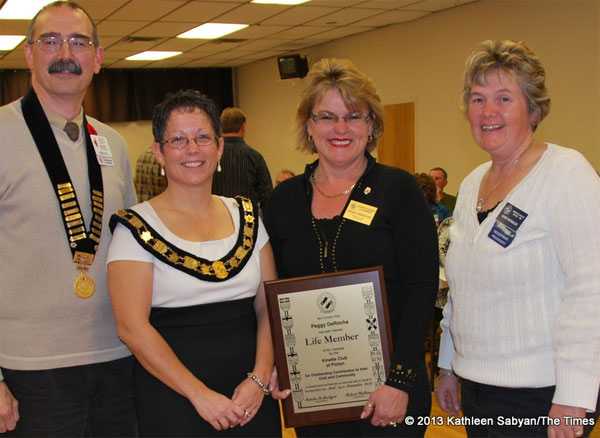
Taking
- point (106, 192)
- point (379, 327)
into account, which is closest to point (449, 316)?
point (379, 327)

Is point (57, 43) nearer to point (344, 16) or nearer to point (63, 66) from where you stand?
point (63, 66)

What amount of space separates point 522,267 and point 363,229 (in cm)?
52

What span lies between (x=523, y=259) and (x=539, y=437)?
1.62 feet

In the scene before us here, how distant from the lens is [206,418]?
186 centimetres

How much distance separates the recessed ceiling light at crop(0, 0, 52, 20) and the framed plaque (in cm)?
575

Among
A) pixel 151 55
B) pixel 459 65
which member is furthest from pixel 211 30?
pixel 459 65

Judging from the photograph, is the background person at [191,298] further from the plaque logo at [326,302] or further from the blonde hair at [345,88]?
the blonde hair at [345,88]

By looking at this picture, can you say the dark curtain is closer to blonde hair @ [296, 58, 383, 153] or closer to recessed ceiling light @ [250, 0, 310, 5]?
recessed ceiling light @ [250, 0, 310, 5]

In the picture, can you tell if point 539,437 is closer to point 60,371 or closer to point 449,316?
point 449,316

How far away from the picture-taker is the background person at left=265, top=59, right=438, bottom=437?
6.45 feet

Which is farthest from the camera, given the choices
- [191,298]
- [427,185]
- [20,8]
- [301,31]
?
[301,31]

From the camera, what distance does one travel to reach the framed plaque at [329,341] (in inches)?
75.5

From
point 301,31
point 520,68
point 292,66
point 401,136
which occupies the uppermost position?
point 301,31

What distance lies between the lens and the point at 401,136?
8.92m
